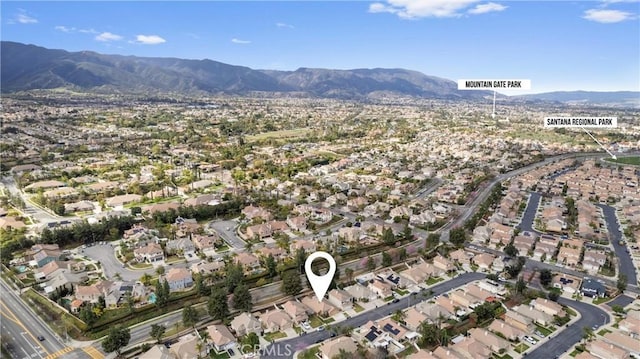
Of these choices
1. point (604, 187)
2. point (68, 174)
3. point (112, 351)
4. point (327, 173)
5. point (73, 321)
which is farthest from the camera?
point (327, 173)

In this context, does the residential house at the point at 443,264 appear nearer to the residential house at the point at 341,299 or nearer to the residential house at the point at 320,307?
the residential house at the point at 341,299

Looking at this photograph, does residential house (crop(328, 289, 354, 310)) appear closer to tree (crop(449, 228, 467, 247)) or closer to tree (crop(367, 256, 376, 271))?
tree (crop(367, 256, 376, 271))

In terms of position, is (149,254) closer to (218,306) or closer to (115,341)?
(218,306)

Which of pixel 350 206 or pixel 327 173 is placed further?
pixel 327 173

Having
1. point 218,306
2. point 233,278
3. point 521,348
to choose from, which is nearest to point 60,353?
point 218,306

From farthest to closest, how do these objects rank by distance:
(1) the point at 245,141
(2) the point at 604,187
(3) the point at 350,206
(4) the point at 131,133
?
(4) the point at 131,133 < (1) the point at 245,141 < (2) the point at 604,187 < (3) the point at 350,206

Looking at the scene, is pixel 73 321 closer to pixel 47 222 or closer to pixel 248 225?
pixel 248 225

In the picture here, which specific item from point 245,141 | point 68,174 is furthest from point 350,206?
point 245,141
